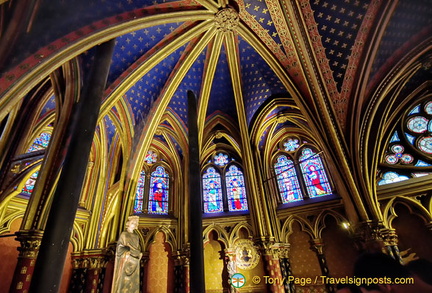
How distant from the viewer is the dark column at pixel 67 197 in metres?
2.85

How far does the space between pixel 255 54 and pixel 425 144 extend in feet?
24.1

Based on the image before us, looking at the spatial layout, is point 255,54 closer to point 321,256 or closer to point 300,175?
point 300,175

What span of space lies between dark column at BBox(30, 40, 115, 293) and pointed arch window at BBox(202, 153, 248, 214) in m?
8.03

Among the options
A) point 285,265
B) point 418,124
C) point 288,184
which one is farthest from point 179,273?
point 418,124

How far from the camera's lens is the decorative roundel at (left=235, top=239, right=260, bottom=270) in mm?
9969

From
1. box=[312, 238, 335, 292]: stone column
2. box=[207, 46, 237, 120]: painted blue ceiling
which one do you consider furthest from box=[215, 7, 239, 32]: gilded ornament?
box=[312, 238, 335, 292]: stone column

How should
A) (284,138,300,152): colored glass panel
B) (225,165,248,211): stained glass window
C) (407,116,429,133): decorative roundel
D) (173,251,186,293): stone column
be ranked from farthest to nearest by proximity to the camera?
(284,138,300,152): colored glass panel
(225,165,248,211): stained glass window
(407,116,429,133): decorative roundel
(173,251,186,293): stone column

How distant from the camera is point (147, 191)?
1149 centimetres

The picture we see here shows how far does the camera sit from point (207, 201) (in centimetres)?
1155

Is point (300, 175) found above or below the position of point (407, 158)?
above

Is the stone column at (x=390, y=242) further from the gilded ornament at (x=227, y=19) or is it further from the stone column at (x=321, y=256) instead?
the gilded ornament at (x=227, y=19)

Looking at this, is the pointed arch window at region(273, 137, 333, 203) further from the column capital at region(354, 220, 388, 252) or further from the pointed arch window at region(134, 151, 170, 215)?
the pointed arch window at region(134, 151, 170, 215)

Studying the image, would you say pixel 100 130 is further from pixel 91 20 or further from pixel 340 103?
pixel 340 103

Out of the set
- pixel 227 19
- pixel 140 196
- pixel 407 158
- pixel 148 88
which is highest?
pixel 227 19
